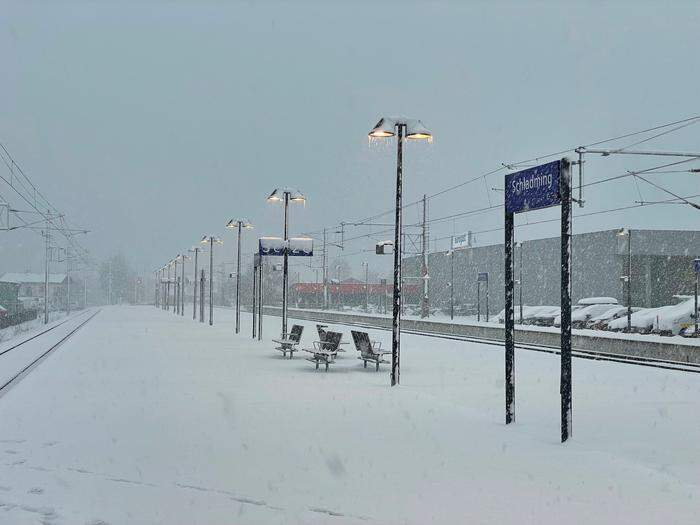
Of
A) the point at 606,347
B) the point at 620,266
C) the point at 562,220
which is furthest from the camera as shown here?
the point at 620,266

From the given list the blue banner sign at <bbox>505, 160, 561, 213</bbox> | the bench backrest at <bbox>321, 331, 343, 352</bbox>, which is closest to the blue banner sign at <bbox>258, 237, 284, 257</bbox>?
the bench backrest at <bbox>321, 331, 343, 352</bbox>

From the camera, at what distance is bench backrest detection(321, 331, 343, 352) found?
63.3ft

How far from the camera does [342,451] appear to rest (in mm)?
8547

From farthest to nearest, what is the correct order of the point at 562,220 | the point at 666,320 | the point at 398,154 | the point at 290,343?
the point at 666,320
the point at 290,343
the point at 398,154
the point at 562,220

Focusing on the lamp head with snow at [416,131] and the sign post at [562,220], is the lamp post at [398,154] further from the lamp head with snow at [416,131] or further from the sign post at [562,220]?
the sign post at [562,220]

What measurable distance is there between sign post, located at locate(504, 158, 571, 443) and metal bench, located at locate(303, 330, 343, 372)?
24.9ft

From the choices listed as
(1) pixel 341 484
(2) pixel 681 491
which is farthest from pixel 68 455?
(2) pixel 681 491

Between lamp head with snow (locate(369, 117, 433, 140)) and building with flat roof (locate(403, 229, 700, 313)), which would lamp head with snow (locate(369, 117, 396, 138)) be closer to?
lamp head with snow (locate(369, 117, 433, 140))

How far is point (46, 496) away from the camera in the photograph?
6664 millimetres

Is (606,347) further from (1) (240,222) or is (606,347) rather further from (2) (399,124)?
(1) (240,222)

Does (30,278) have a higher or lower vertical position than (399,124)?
lower

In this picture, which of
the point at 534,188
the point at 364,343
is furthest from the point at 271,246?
the point at 534,188

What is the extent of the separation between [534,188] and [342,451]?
13.6 feet

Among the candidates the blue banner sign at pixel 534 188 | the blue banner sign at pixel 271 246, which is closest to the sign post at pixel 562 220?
the blue banner sign at pixel 534 188
